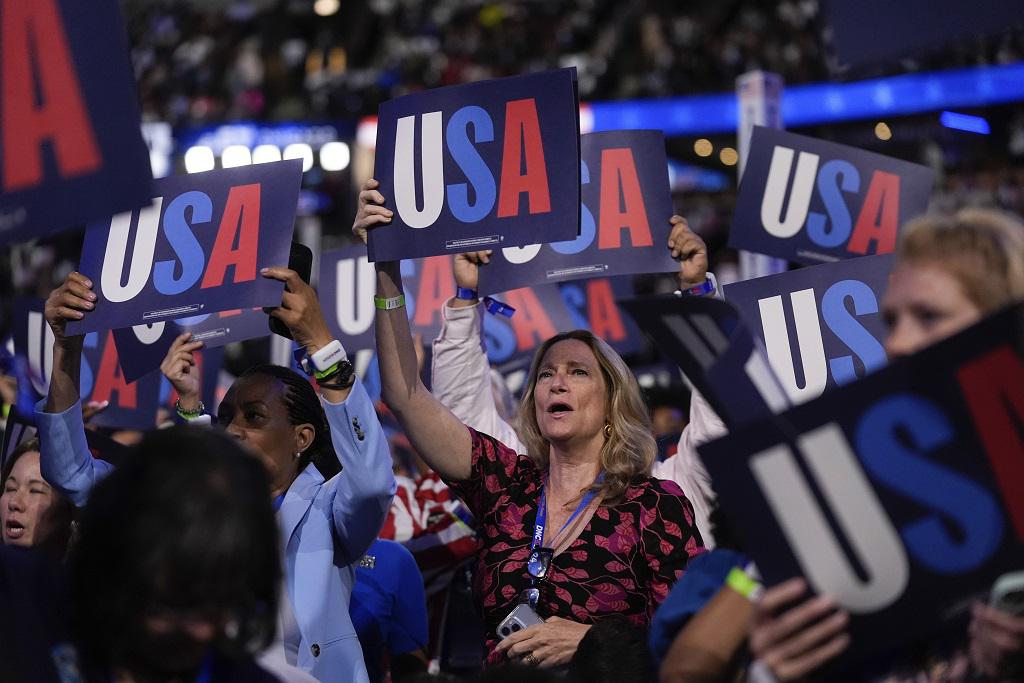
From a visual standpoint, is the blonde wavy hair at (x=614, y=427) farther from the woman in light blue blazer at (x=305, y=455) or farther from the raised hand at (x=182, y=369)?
the raised hand at (x=182, y=369)

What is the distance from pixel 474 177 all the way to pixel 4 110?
1341 mm

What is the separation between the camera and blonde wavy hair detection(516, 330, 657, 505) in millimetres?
3209

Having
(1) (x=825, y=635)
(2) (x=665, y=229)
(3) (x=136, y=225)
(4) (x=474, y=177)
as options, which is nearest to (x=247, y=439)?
(3) (x=136, y=225)

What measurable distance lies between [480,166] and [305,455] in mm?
908

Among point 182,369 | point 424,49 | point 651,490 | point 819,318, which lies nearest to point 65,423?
point 182,369

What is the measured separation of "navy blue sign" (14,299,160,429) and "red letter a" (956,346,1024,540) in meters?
3.41

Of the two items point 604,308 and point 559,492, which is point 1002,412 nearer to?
point 559,492

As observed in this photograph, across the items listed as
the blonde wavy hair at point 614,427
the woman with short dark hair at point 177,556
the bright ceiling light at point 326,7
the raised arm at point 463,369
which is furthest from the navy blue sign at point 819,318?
the bright ceiling light at point 326,7

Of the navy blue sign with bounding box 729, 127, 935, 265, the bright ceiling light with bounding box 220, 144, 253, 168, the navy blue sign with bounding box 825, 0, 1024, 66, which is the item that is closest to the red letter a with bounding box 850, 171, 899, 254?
the navy blue sign with bounding box 729, 127, 935, 265

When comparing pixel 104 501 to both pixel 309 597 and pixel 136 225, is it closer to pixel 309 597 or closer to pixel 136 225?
pixel 309 597

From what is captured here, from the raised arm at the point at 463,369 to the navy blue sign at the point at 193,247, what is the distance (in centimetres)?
72

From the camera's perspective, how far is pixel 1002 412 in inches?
66.9

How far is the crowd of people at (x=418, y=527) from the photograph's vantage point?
1.55 metres

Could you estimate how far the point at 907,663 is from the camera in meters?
1.76
